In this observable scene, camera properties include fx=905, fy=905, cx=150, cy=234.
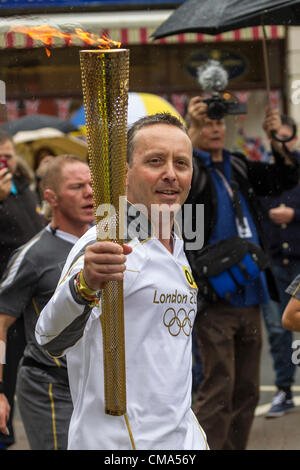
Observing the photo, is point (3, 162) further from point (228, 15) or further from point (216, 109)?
point (228, 15)

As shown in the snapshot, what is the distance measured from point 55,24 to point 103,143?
84cm

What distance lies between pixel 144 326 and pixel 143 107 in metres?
2.53

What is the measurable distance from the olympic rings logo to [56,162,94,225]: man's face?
1350 mm

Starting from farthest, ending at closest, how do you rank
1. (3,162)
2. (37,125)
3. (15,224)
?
(37,125) → (3,162) → (15,224)

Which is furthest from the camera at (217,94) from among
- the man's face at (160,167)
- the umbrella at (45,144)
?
the umbrella at (45,144)

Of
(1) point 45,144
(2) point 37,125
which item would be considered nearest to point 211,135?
(1) point 45,144

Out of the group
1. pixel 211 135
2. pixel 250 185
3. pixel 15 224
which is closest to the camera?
pixel 211 135

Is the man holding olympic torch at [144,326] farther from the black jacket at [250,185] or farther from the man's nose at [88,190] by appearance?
the black jacket at [250,185]

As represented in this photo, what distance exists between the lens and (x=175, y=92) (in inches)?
456

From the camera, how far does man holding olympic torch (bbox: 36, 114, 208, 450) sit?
2.64 metres

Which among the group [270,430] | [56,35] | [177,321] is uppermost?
[56,35]

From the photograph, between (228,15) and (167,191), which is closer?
(167,191)

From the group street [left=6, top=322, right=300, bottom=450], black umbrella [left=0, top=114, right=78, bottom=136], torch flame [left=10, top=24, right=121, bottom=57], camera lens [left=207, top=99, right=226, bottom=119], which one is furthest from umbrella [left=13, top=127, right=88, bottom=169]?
torch flame [left=10, top=24, right=121, bottom=57]

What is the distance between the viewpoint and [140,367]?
8.89ft
